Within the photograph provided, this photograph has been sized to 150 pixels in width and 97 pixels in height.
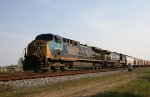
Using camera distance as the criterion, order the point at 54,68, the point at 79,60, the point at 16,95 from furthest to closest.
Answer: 1. the point at 79,60
2. the point at 54,68
3. the point at 16,95

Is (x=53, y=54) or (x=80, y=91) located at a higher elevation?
(x=53, y=54)

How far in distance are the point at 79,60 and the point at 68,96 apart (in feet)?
73.2

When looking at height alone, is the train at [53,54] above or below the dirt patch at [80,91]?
above

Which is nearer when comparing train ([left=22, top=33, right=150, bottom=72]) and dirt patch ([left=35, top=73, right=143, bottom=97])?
dirt patch ([left=35, top=73, right=143, bottom=97])

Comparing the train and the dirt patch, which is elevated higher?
the train

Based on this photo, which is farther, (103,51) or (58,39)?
(103,51)

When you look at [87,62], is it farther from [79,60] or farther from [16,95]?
[16,95]

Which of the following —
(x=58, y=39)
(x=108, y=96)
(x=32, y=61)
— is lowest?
(x=108, y=96)

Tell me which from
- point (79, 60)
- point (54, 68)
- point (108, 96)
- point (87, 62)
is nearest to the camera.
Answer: point (108, 96)

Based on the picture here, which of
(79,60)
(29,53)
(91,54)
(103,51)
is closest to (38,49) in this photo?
(29,53)

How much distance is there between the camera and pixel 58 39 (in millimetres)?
27734

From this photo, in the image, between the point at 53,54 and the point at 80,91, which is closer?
the point at 80,91

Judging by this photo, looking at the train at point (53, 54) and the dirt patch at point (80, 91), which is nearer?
the dirt patch at point (80, 91)

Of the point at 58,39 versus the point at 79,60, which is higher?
the point at 58,39
